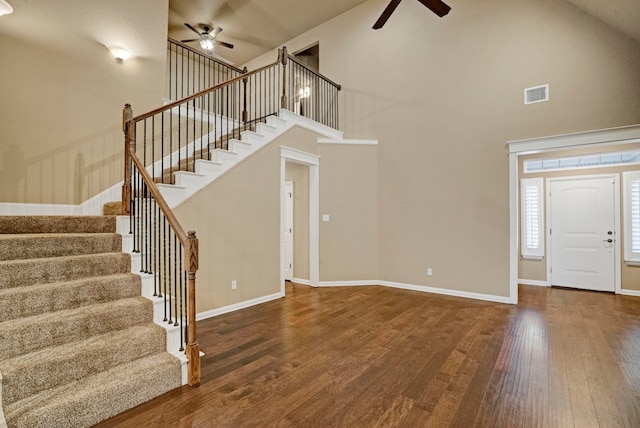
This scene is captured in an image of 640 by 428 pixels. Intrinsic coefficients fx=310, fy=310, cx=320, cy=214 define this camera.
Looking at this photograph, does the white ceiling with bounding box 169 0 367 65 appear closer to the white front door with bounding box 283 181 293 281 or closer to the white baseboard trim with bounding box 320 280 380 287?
the white front door with bounding box 283 181 293 281

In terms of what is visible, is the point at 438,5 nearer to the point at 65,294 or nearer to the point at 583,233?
the point at 65,294

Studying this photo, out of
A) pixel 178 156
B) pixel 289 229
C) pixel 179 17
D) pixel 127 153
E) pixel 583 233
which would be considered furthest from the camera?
pixel 179 17

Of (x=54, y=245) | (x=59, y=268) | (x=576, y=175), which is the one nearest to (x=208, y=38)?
(x=54, y=245)

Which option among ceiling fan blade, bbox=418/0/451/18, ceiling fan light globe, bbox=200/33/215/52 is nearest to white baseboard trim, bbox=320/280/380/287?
ceiling fan blade, bbox=418/0/451/18

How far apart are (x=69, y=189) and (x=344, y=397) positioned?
13.3 ft

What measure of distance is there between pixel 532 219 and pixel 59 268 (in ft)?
24.4

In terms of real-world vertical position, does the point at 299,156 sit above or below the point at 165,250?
above

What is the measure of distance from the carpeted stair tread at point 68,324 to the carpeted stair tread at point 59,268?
341 millimetres

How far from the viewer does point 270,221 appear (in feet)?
16.3

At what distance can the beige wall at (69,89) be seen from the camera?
138 inches

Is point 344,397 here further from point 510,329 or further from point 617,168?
point 617,168

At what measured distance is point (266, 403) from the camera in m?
2.22

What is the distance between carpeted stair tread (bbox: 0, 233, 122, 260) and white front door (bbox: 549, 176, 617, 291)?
23.8ft

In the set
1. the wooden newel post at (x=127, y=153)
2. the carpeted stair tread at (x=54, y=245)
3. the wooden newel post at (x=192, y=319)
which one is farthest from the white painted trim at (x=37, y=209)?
the wooden newel post at (x=192, y=319)
